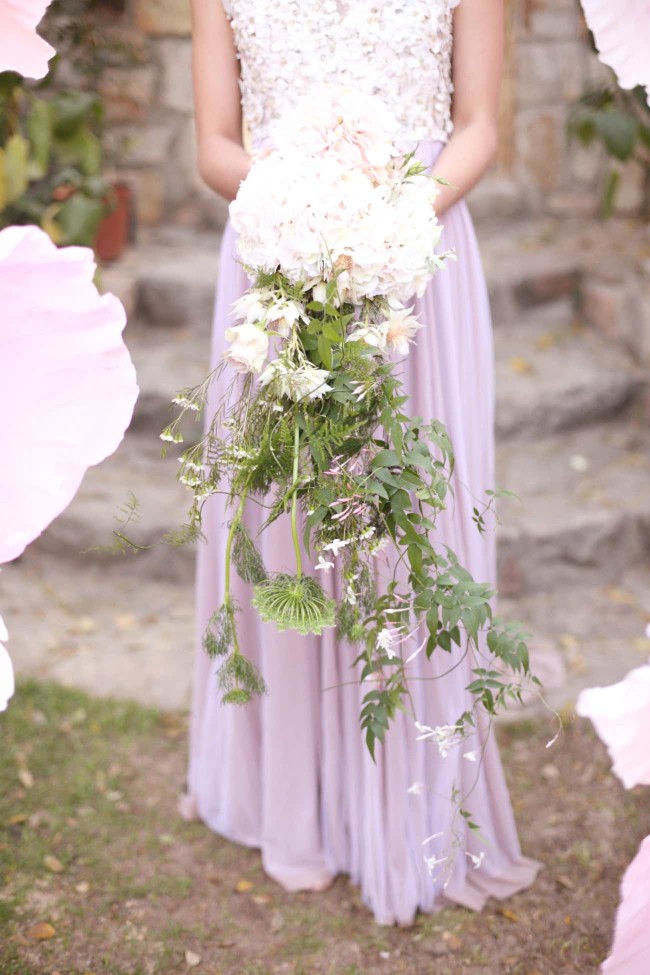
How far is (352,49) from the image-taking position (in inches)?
72.7

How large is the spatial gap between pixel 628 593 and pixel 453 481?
5.58 ft

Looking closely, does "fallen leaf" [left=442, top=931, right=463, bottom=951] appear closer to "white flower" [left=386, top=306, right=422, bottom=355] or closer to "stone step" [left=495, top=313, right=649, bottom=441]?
"white flower" [left=386, top=306, right=422, bottom=355]

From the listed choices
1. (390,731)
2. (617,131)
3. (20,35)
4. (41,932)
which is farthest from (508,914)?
(617,131)

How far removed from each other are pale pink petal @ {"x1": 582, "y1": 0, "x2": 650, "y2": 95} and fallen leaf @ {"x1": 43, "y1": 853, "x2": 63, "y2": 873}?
198 centimetres

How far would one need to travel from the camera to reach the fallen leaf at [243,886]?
88.1 inches

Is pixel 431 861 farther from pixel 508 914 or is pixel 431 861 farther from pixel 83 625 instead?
pixel 83 625

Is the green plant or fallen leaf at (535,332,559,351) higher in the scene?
the green plant

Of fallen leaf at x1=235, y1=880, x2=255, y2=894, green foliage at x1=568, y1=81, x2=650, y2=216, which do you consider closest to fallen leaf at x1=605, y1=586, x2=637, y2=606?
green foliage at x1=568, y1=81, x2=650, y2=216

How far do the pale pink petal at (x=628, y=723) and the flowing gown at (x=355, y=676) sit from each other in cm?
100

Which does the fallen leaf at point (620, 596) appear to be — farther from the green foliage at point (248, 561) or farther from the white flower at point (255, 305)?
the white flower at point (255, 305)

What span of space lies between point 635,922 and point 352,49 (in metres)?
1.51

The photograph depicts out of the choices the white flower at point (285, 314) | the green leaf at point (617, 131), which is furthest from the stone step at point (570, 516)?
the white flower at point (285, 314)

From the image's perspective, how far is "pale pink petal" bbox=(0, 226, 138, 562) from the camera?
36.6 inches

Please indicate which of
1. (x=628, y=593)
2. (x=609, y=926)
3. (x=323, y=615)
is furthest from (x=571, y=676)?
(x=323, y=615)
